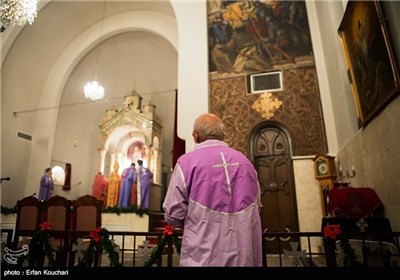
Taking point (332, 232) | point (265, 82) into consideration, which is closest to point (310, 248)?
point (332, 232)

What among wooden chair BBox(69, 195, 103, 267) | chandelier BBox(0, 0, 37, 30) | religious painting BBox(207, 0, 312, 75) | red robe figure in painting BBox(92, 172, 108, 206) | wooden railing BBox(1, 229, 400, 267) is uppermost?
religious painting BBox(207, 0, 312, 75)

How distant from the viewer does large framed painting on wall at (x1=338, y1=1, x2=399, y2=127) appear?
3.10 metres

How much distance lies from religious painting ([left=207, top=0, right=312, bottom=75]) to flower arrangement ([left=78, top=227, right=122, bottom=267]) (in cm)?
544

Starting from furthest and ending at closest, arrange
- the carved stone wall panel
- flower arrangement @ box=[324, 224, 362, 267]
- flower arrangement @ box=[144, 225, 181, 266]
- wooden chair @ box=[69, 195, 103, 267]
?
the carved stone wall panel
wooden chair @ box=[69, 195, 103, 267]
flower arrangement @ box=[144, 225, 181, 266]
flower arrangement @ box=[324, 224, 362, 267]

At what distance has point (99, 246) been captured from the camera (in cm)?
273

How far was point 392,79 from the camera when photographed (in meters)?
3.02

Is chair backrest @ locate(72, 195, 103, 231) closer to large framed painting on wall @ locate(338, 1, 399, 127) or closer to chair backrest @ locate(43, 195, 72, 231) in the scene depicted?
chair backrest @ locate(43, 195, 72, 231)

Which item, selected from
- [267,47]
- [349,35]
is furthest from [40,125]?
[349,35]

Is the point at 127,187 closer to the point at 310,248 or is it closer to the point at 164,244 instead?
the point at 164,244

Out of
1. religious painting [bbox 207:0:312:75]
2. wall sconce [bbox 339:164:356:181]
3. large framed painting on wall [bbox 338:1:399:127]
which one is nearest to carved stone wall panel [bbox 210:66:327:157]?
religious painting [bbox 207:0:312:75]

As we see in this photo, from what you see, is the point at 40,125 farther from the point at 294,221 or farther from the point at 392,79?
the point at 392,79

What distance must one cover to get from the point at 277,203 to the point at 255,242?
490 centimetres

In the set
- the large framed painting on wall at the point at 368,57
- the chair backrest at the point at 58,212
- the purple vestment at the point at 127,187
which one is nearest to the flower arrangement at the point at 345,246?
the large framed painting on wall at the point at 368,57

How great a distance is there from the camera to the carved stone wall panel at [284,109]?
6.32m
